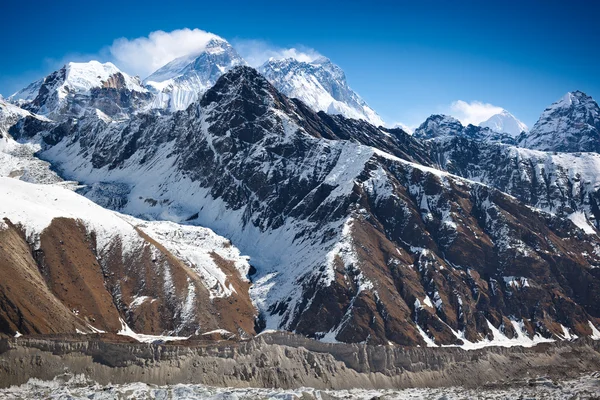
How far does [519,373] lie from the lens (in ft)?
632

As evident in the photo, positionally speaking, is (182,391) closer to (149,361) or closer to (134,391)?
(134,391)

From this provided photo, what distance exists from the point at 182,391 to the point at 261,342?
170 ft

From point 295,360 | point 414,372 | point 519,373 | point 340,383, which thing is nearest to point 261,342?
point 295,360

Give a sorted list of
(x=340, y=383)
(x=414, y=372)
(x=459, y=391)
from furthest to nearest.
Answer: (x=414, y=372) → (x=340, y=383) → (x=459, y=391)

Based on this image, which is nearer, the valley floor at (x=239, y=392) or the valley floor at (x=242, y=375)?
the valley floor at (x=239, y=392)

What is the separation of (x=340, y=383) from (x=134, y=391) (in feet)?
207

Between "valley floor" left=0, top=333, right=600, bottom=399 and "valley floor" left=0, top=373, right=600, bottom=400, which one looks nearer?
"valley floor" left=0, top=373, right=600, bottom=400

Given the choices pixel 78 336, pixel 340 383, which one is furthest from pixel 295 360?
pixel 78 336

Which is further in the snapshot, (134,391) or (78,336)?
(78,336)

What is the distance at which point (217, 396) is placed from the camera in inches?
5782

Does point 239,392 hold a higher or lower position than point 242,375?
lower

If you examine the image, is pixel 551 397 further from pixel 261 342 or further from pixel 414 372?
pixel 261 342

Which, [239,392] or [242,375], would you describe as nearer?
[239,392]

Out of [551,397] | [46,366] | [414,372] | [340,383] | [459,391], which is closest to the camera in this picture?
[551,397]
